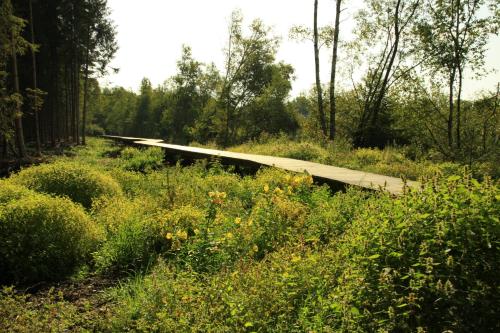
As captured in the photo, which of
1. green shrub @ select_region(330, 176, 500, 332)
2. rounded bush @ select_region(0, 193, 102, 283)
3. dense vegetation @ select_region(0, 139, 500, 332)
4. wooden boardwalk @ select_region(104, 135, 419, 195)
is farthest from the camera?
wooden boardwalk @ select_region(104, 135, 419, 195)

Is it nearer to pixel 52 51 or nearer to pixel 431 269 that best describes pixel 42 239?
pixel 431 269

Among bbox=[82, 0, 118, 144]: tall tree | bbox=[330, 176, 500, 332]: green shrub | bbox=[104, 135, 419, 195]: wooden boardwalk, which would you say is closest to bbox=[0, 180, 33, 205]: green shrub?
bbox=[104, 135, 419, 195]: wooden boardwalk

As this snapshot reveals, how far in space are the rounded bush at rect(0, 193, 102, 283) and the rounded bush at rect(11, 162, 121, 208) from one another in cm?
198

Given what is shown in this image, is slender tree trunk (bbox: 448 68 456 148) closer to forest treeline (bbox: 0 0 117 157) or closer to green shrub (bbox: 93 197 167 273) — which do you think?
green shrub (bbox: 93 197 167 273)

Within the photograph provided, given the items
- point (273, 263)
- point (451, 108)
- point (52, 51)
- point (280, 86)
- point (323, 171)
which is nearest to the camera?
point (273, 263)

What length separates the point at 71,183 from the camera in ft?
25.7

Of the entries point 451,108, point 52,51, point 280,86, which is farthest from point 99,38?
point 451,108

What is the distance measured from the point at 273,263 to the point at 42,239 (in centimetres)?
328

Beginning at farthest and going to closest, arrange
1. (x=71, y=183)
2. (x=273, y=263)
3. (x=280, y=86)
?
1. (x=280, y=86)
2. (x=71, y=183)
3. (x=273, y=263)

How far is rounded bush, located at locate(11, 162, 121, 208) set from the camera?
7730mm

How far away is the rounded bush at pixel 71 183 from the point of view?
7730mm

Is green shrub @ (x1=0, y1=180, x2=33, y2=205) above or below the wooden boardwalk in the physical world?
below

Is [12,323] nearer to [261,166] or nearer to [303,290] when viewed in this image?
[303,290]

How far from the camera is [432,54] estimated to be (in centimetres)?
1673
